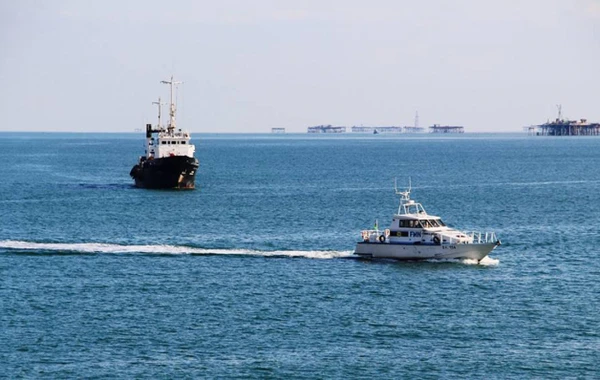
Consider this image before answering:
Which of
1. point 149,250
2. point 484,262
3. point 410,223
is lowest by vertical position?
point 149,250

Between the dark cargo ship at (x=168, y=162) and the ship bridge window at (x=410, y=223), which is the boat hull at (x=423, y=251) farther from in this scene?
the dark cargo ship at (x=168, y=162)

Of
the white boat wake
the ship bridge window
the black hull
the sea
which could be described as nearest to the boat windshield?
the ship bridge window

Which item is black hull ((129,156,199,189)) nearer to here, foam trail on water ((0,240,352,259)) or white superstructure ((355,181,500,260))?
foam trail on water ((0,240,352,259))

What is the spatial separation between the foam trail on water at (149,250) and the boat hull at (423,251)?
253cm

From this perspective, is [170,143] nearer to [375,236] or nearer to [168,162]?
[168,162]

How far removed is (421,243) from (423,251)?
0.63 meters

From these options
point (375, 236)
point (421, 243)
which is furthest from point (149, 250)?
point (421, 243)

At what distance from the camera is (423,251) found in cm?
8381

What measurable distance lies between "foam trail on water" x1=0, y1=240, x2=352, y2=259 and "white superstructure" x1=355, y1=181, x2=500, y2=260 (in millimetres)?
3307

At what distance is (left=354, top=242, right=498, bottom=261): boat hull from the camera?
8281cm

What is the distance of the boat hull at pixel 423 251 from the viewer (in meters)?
82.8

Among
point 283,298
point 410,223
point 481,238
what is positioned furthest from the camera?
point 481,238

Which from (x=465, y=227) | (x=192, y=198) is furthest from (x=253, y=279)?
(x=192, y=198)

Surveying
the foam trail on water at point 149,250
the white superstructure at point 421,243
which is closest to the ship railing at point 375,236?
the white superstructure at point 421,243
